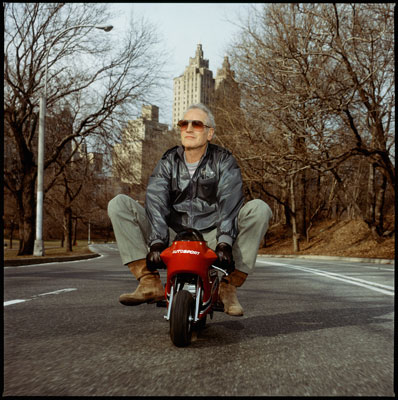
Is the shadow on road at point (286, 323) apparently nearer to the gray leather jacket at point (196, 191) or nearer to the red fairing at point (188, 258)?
the red fairing at point (188, 258)

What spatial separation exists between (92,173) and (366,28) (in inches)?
550

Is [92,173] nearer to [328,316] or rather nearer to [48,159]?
[48,159]

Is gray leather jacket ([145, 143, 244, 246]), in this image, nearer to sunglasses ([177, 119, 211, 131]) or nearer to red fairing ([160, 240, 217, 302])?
sunglasses ([177, 119, 211, 131])

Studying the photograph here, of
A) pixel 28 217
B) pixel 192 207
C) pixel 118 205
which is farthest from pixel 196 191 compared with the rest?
pixel 28 217

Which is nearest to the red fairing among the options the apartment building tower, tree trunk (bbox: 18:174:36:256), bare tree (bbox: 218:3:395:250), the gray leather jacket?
the gray leather jacket

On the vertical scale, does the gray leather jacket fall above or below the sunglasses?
below

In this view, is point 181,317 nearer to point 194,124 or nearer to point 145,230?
point 145,230

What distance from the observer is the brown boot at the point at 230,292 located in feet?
11.1

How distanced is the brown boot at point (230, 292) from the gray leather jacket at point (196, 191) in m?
0.42

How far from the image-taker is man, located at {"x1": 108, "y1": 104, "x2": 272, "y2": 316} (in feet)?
11.2

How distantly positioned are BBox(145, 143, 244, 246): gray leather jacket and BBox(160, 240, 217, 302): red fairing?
45cm

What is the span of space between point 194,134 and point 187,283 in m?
1.14

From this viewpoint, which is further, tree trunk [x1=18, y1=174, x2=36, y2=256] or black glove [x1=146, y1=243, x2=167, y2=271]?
tree trunk [x1=18, y1=174, x2=36, y2=256]

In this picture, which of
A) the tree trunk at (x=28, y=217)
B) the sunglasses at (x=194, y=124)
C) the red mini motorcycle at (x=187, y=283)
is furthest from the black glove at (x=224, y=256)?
the tree trunk at (x=28, y=217)
